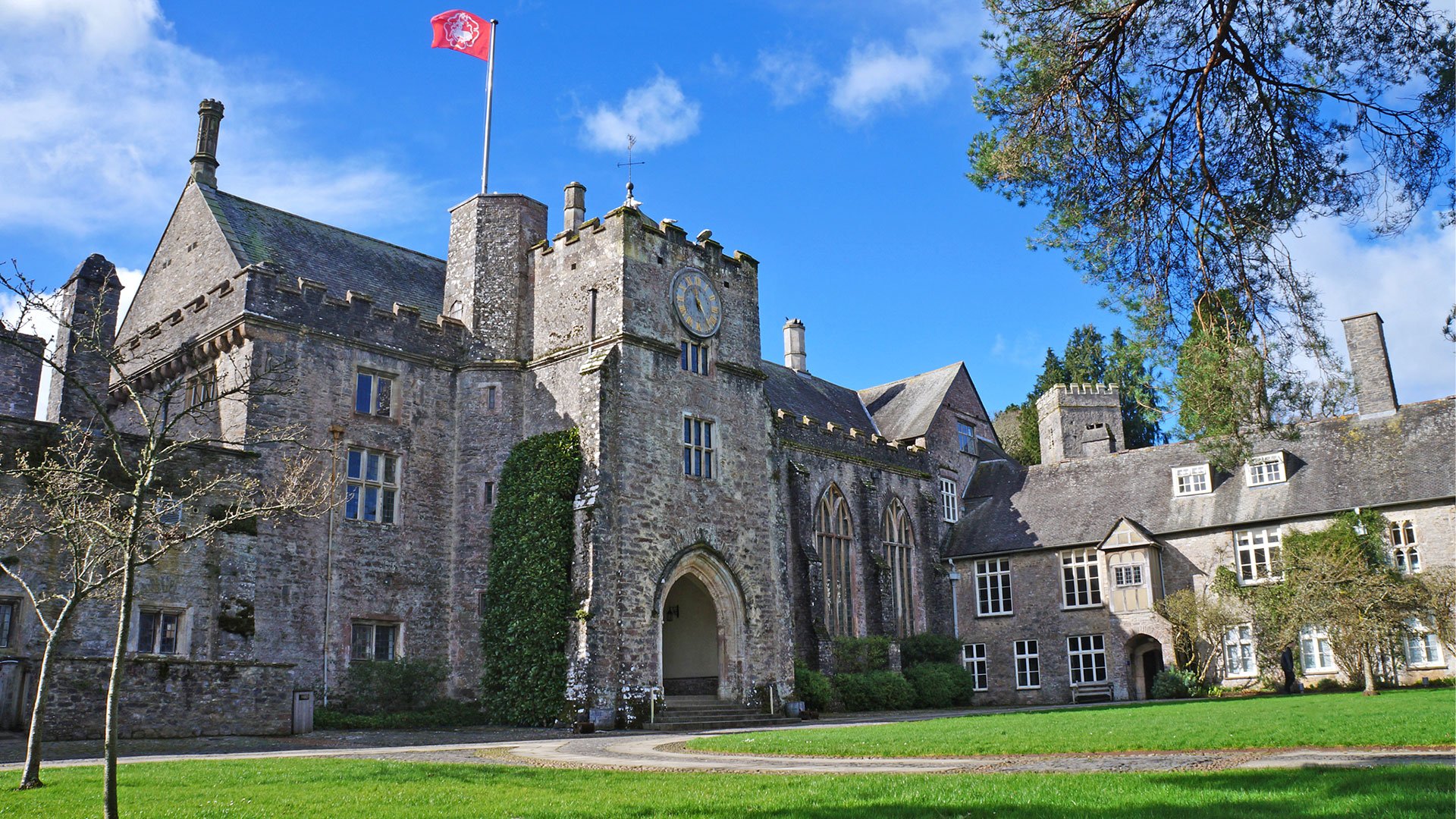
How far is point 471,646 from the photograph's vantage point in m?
26.1

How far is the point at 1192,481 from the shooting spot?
118 feet

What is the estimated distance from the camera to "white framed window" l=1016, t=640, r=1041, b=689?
36750 mm

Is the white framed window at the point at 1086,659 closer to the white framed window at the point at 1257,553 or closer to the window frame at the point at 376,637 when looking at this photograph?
the white framed window at the point at 1257,553

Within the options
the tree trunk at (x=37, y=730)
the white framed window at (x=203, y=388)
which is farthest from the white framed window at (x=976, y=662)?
the tree trunk at (x=37, y=730)

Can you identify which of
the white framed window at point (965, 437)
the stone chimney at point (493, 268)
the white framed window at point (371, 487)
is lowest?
the white framed window at point (371, 487)

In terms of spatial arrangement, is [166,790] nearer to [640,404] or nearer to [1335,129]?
[1335,129]

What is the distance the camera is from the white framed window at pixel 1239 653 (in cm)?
3281

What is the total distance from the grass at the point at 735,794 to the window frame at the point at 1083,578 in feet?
88.8

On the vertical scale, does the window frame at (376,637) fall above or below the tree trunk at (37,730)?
above

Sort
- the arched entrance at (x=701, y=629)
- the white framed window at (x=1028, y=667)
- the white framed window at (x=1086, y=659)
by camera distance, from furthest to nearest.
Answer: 1. the white framed window at (x=1028, y=667)
2. the white framed window at (x=1086, y=659)
3. the arched entrance at (x=701, y=629)

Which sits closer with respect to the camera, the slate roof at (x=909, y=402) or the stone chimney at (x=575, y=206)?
the stone chimney at (x=575, y=206)

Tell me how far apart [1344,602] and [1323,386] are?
21.3 m

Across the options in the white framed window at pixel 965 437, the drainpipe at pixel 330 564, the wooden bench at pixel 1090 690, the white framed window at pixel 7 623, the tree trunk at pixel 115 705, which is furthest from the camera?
the white framed window at pixel 965 437

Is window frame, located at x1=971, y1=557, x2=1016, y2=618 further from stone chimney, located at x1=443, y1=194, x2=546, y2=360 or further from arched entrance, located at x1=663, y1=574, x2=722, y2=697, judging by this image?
stone chimney, located at x1=443, y1=194, x2=546, y2=360
